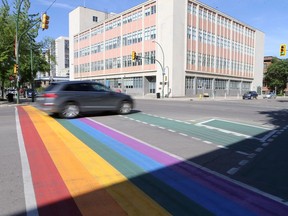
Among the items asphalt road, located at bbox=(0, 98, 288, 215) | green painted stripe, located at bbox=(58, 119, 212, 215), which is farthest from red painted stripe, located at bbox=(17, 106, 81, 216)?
green painted stripe, located at bbox=(58, 119, 212, 215)

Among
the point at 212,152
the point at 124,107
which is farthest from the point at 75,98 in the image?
the point at 212,152

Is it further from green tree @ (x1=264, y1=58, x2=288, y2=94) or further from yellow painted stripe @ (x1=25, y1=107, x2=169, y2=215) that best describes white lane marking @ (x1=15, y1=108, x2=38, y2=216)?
green tree @ (x1=264, y1=58, x2=288, y2=94)

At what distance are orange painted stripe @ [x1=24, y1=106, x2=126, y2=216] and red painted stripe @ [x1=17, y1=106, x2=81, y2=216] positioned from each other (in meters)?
0.10

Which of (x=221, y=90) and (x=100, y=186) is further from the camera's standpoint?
(x=221, y=90)

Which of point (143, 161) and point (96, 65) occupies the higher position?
point (96, 65)

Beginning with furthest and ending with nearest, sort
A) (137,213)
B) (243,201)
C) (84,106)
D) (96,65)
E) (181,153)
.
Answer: (96,65)
(84,106)
(181,153)
(243,201)
(137,213)

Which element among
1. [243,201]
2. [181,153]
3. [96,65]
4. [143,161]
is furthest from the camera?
[96,65]

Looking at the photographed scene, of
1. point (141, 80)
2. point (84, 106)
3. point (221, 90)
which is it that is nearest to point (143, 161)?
point (84, 106)

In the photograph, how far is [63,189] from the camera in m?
4.68

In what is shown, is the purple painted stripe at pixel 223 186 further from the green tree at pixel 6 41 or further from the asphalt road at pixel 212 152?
the green tree at pixel 6 41

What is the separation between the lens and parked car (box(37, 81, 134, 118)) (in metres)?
12.9

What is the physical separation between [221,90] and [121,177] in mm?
63488

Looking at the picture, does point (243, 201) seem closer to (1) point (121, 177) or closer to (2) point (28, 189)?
(1) point (121, 177)

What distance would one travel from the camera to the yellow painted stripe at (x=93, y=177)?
4122 millimetres
